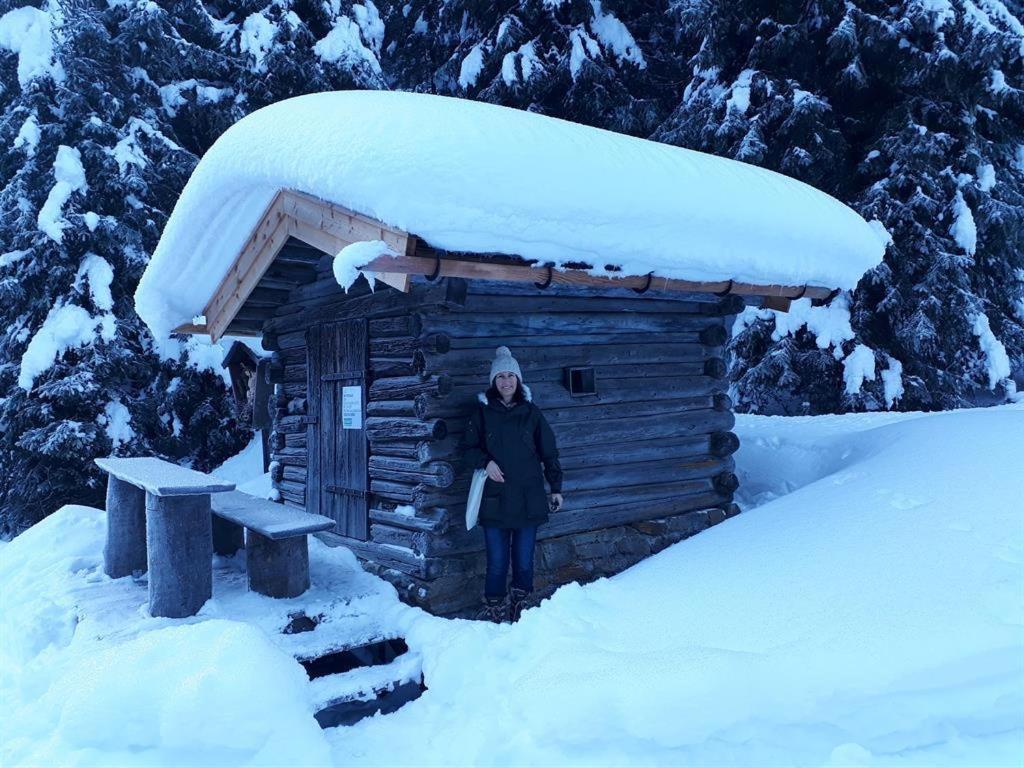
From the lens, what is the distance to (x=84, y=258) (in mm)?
11812

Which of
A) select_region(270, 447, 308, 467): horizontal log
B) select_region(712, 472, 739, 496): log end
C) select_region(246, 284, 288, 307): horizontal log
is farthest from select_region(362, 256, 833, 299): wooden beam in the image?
select_region(270, 447, 308, 467): horizontal log

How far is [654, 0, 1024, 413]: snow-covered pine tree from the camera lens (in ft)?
36.3

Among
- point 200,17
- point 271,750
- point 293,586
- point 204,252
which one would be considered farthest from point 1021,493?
point 200,17

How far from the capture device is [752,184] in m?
6.56

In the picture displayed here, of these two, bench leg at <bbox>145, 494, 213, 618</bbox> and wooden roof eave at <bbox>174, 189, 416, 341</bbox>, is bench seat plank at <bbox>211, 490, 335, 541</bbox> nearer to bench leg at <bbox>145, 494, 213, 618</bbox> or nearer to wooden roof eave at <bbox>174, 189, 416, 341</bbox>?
bench leg at <bbox>145, 494, 213, 618</bbox>

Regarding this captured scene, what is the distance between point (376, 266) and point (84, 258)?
10096 millimetres

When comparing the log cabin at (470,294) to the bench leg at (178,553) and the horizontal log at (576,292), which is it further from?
the bench leg at (178,553)

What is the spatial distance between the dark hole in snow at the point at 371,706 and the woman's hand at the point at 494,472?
1.44m

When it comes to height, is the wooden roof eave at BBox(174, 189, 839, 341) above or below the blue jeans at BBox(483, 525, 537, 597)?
above

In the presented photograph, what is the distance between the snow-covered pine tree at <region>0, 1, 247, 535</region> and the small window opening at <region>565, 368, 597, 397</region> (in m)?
8.52

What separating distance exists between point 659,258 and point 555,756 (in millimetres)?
3596

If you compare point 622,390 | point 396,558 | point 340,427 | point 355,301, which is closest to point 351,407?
point 340,427

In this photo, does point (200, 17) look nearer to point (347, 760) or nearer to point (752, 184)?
point (752, 184)

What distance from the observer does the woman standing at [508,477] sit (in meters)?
5.15
